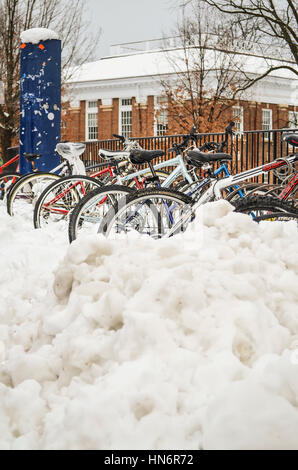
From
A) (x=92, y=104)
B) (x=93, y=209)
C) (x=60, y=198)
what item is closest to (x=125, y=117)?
(x=92, y=104)

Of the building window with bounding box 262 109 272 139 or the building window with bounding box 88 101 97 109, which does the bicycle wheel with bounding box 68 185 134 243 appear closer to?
the building window with bounding box 262 109 272 139

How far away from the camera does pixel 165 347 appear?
2553 mm

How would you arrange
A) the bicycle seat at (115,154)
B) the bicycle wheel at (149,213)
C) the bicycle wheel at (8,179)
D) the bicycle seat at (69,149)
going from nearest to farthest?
the bicycle wheel at (149,213)
the bicycle seat at (115,154)
the bicycle seat at (69,149)
the bicycle wheel at (8,179)

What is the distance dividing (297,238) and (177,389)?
58.5 inches

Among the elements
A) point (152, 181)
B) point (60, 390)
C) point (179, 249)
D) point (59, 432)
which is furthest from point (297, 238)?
point (152, 181)

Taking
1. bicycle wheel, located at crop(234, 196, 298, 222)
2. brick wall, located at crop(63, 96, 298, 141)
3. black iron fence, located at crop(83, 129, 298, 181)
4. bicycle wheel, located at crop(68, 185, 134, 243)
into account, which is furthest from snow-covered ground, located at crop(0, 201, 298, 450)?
brick wall, located at crop(63, 96, 298, 141)

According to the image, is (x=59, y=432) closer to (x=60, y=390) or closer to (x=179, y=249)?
(x=60, y=390)

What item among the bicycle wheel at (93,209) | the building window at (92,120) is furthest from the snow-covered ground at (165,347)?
the building window at (92,120)

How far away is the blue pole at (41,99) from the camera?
11180 millimetres

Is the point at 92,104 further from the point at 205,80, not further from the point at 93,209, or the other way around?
the point at 93,209

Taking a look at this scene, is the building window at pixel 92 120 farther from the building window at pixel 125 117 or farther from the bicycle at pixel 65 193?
the bicycle at pixel 65 193

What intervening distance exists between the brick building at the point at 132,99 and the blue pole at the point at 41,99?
23.8 metres

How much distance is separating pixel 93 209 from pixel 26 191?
3106mm
